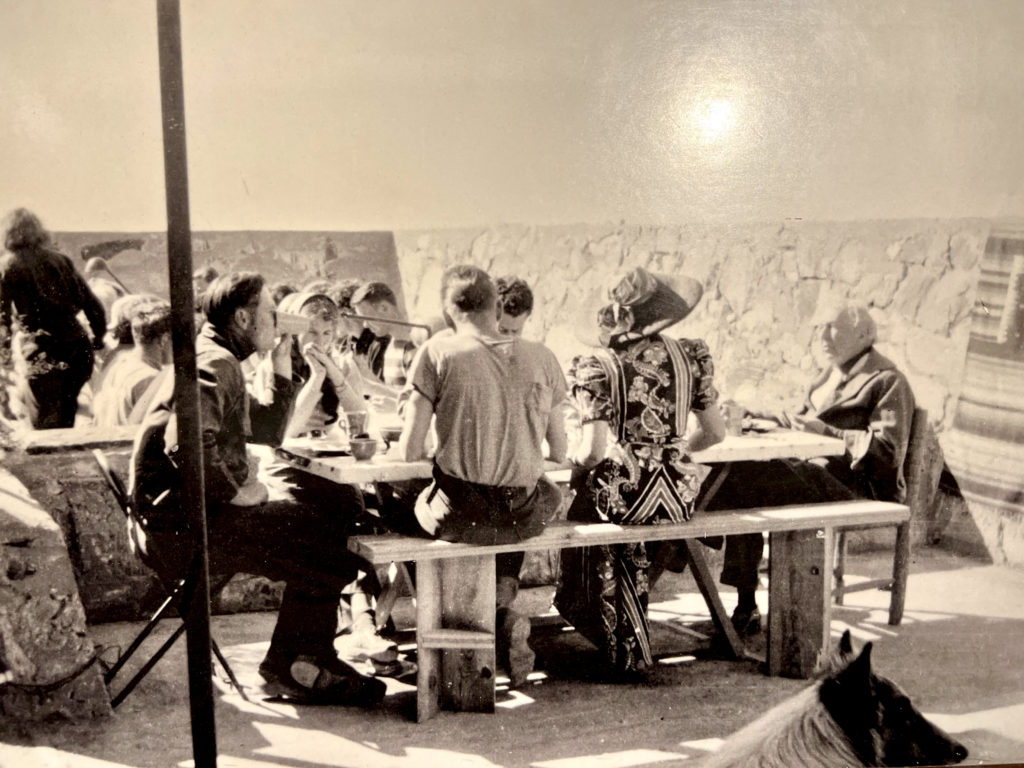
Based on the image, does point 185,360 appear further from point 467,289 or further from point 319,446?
point 467,289

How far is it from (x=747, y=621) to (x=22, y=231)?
8.48 feet

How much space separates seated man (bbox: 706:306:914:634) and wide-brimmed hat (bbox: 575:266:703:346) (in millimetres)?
495

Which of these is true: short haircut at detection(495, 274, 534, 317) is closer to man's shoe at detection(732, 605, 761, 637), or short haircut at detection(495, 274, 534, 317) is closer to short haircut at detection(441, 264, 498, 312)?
short haircut at detection(441, 264, 498, 312)

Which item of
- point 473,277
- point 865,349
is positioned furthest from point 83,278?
point 865,349

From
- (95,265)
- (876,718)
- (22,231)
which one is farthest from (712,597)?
(22,231)

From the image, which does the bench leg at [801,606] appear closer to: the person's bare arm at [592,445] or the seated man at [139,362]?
the person's bare arm at [592,445]

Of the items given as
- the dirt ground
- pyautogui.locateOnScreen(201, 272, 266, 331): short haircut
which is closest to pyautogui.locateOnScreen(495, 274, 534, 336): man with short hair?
pyautogui.locateOnScreen(201, 272, 266, 331): short haircut

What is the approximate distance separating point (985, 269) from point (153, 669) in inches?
117

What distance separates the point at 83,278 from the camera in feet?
10.2

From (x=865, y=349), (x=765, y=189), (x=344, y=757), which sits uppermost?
(x=765, y=189)

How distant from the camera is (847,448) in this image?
3.76 metres

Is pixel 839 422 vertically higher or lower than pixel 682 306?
lower

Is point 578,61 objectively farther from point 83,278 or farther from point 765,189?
point 83,278

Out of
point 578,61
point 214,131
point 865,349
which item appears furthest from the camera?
point 865,349
